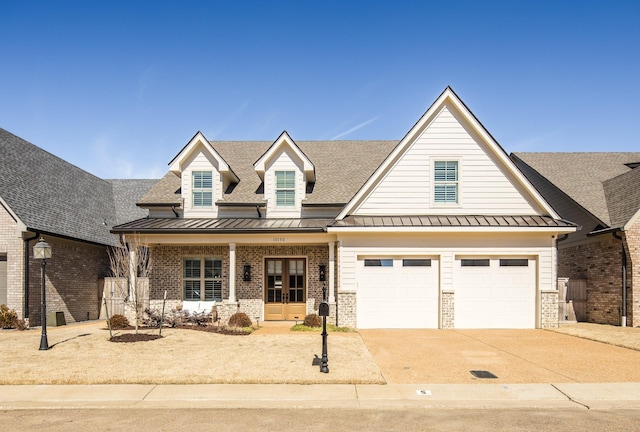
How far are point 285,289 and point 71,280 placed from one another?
948 cm

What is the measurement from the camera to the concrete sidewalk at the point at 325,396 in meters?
7.87

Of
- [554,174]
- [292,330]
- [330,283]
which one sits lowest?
[292,330]

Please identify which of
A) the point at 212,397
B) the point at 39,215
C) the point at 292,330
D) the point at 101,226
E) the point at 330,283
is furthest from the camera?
the point at 101,226

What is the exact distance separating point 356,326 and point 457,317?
150 inches

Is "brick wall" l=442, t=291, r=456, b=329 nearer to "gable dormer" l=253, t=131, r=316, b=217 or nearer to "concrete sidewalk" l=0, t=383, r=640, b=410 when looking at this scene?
"gable dormer" l=253, t=131, r=316, b=217

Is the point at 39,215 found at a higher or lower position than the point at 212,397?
higher

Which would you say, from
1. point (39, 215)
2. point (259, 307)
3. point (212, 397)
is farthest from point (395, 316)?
point (39, 215)

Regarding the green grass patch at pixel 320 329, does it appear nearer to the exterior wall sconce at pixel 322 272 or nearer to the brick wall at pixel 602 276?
the exterior wall sconce at pixel 322 272

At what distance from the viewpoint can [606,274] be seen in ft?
59.7

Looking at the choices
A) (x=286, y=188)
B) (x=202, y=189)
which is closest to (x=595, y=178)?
(x=286, y=188)

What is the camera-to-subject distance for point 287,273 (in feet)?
61.8

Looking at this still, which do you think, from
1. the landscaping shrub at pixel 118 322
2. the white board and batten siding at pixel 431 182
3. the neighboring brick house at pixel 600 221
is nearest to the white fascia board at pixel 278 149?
the white board and batten siding at pixel 431 182

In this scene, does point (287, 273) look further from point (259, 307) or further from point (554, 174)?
point (554, 174)

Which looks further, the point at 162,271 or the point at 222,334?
the point at 162,271
